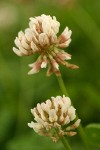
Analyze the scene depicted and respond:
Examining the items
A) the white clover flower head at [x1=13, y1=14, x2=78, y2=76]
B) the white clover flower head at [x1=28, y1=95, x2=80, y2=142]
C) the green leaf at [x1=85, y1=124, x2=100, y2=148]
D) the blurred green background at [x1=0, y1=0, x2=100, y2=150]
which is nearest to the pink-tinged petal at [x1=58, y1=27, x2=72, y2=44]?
the white clover flower head at [x1=13, y1=14, x2=78, y2=76]

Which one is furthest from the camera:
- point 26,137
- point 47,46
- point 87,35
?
point 87,35

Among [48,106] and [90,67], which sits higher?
[90,67]

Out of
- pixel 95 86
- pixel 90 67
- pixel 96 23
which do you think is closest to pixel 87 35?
pixel 96 23

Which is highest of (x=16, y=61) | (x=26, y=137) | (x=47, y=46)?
(x=16, y=61)

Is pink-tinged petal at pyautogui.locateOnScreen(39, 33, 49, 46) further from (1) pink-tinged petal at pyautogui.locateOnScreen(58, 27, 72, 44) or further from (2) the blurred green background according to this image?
(2) the blurred green background

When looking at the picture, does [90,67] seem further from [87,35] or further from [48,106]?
[48,106]

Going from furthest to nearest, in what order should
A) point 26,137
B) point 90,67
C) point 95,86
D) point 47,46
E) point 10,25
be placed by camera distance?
point 10,25 < point 90,67 < point 95,86 < point 26,137 < point 47,46

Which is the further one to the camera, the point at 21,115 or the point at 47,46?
the point at 21,115
